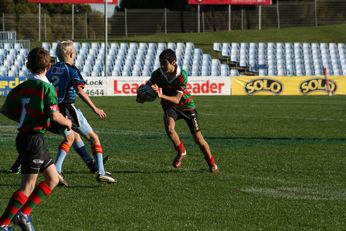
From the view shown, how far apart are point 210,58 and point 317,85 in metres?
9.04

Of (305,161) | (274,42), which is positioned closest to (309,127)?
(305,161)

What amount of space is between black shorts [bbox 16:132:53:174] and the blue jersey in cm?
324

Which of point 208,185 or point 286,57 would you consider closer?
point 208,185

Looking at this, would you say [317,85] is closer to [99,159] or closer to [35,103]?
[99,159]

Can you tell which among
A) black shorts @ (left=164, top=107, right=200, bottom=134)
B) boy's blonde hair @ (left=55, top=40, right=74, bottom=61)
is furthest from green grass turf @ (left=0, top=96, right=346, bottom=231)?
boy's blonde hair @ (left=55, top=40, right=74, bottom=61)

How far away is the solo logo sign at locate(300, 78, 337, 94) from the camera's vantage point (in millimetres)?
43781

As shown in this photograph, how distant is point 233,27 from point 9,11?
20.9 metres

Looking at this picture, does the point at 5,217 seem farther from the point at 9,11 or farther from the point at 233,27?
the point at 9,11

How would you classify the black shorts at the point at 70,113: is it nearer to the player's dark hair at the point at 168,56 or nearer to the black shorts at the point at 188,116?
the player's dark hair at the point at 168,56

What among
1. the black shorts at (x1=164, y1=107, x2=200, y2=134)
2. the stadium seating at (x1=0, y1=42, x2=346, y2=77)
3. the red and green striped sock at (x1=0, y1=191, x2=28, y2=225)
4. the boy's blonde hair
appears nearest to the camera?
the red and green striped sock at (x1=0, y1=191, x2=28, y2=225)

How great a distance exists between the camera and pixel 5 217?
23.8ft

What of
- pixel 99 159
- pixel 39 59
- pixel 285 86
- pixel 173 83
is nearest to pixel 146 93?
pixel 173 83

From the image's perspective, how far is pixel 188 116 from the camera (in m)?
12.5

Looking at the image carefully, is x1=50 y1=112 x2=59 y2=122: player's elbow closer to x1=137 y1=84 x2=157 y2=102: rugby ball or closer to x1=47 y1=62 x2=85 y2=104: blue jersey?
x1=47 y1=62 x2=85 y2=104: blue jersey
